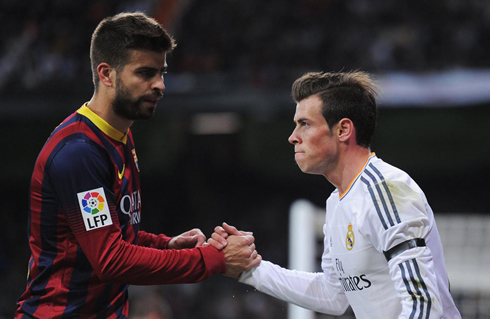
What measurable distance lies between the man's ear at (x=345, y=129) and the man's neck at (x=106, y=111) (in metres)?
1.01

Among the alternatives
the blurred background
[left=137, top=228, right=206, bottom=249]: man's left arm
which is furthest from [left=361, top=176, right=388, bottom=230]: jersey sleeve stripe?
the blurred background

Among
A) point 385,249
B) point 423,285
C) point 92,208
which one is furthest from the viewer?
point 92,208

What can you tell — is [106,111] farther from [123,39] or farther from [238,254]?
[238,254]

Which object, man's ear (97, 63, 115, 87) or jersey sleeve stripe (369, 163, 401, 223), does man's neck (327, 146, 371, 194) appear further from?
man's ear (97, 63, 115, 87)

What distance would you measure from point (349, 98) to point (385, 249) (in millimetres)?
788

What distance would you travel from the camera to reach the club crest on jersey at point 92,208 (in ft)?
8.87

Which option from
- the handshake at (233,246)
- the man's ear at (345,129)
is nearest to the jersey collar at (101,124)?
the handshake at (233,246)

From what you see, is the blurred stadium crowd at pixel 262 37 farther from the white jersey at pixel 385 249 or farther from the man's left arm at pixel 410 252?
the man's left arm at pixel 410 252

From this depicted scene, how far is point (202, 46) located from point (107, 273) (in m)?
11.7

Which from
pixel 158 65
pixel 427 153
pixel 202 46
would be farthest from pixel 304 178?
pixel 158 65

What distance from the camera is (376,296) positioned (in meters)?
2.80

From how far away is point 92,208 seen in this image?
8.89ft

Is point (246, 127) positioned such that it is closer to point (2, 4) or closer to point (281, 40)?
point (281, 40)

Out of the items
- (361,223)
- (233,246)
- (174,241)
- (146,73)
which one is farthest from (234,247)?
(146,73)
